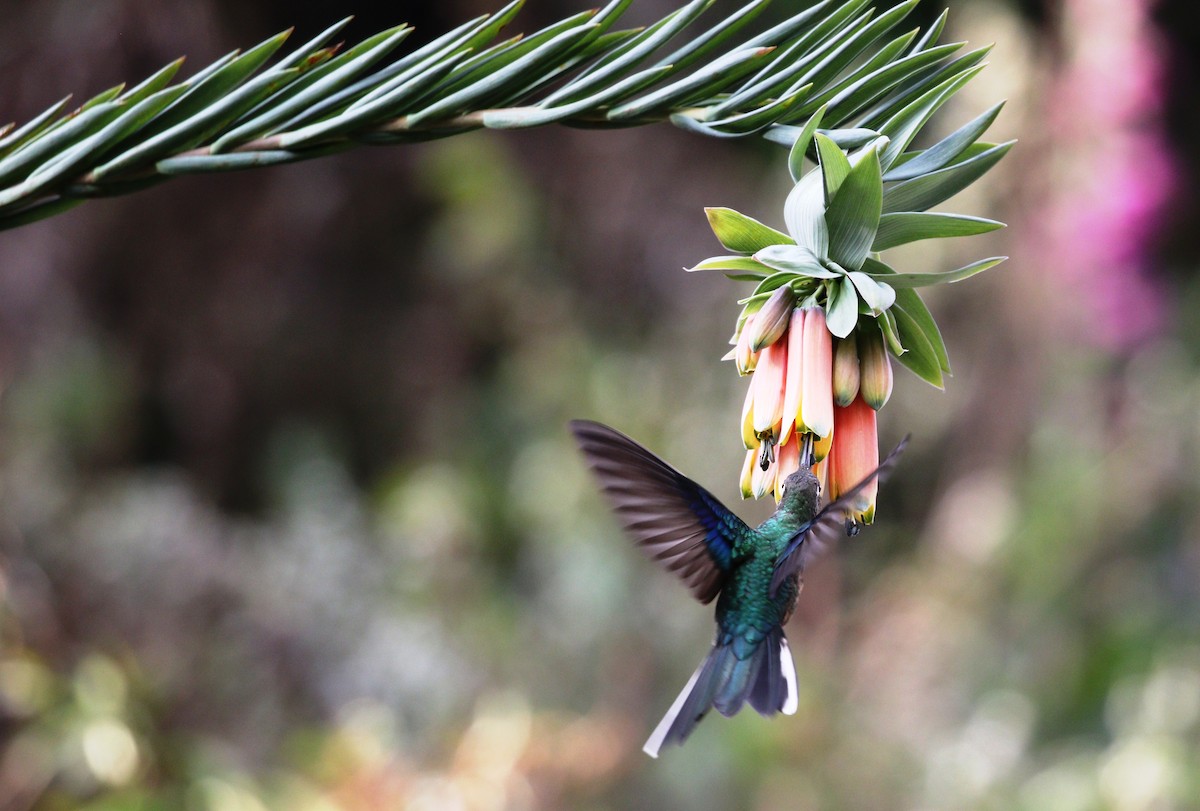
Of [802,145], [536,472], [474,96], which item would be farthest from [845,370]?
[536,472]

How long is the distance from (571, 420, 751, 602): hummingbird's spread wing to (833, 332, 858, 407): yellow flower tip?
0.51 feet

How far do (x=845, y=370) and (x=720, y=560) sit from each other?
0.34 m

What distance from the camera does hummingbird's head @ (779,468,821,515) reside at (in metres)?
0.61

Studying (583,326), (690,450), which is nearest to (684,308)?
(583,326)

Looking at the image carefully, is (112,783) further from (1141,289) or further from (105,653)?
(1141,289)

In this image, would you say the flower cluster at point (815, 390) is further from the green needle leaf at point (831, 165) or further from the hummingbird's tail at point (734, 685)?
the hummingbird's tail at point (734, 685)

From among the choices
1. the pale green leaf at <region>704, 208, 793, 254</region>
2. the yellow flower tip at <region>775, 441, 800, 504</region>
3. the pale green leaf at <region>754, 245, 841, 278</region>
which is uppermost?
the pale green leaf at <region>704, 208, 793, 254</region>

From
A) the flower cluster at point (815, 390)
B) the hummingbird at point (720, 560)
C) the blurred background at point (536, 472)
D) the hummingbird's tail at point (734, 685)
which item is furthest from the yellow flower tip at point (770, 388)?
the blurred background at point (536, 472)

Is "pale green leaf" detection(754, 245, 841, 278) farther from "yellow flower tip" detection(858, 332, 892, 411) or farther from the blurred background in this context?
the blurred background

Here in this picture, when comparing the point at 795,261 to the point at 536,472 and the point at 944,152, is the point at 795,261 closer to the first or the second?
the point at 944,152

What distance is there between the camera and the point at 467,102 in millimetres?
489

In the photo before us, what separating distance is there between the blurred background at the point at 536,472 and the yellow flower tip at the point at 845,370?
1861 millimetres

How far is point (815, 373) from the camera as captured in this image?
0.50 meters

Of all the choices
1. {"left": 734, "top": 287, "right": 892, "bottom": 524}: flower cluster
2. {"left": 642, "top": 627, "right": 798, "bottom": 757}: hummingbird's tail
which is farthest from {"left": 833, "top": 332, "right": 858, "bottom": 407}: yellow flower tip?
{"left": 642, "top": 627, "right": 798, "bottom": 757}: hummingbird's tail
